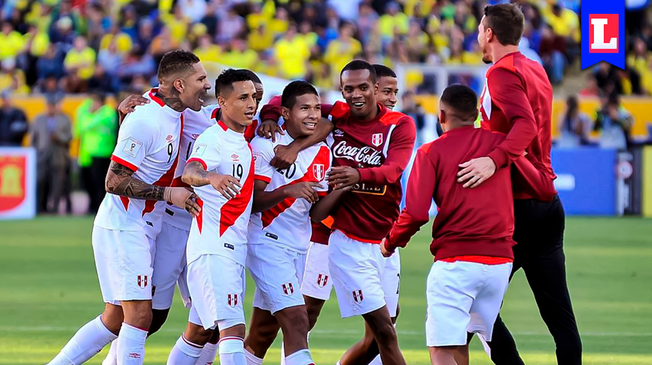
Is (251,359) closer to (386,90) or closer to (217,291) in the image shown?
(217,291)

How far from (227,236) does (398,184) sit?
1345 millimetres

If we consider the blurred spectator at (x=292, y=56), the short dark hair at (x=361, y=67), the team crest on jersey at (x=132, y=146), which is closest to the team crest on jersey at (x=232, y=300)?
the team crest on jersey at (x=132, y=146)

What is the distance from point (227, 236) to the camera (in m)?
6.66

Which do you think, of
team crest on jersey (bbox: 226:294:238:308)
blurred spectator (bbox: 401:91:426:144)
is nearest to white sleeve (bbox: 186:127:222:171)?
team crest on jersey (bbox: 226:294:238:308)

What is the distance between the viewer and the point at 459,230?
6.28 metres

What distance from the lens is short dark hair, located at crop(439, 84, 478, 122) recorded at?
6410 mm

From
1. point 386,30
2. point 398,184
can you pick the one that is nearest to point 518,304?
point 398,184

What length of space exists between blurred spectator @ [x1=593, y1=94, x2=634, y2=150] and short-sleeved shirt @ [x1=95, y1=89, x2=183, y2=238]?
1624 centimetres

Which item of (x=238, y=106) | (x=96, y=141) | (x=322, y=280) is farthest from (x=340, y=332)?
(x=96, y=141)

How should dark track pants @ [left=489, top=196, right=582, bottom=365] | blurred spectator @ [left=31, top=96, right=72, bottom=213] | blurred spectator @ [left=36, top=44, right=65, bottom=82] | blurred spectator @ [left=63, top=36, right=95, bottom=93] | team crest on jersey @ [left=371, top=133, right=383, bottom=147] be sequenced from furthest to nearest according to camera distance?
blurred spectator @ [left=36, top=44, right=65, bottom=82] < blurred spectator @ [left=63, top=36, right=95, bottom=93] < blurred spectator @ [left=31, top=96, right=72, bottom=213] < team crest on jersey @ [left=371, top=133, right=383, bottom=147] < dark track pants @ [left=489, top=196, right=582, bottom=365]

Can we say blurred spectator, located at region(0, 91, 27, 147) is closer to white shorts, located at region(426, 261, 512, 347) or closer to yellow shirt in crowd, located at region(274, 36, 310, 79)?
yellow shirt in crowd, located at region(274, 36, 310, 79)

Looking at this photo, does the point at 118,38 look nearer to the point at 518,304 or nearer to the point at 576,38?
the point at 576,38

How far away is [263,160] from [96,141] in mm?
15177

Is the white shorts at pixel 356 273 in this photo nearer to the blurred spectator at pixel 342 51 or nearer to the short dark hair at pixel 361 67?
the short dark hair at pixel 361 67
